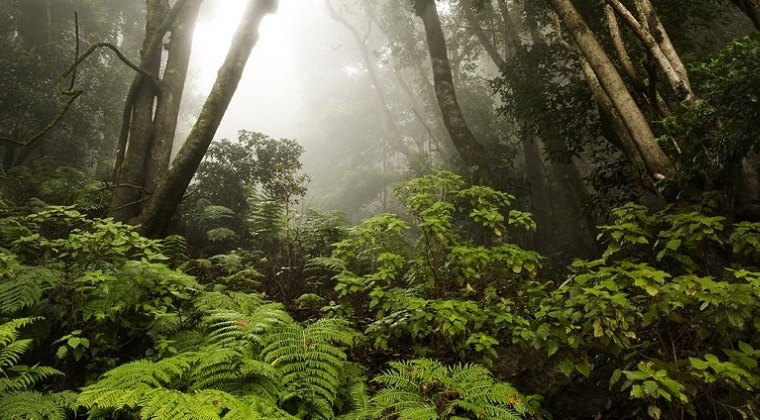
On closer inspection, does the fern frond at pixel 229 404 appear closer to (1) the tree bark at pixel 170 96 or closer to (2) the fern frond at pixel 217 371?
(2) the fern frond at pixel 217 371

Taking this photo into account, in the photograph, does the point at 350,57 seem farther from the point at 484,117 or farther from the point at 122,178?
the point at 122,178

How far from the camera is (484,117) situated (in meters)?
18.6

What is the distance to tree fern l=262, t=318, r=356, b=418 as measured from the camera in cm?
266

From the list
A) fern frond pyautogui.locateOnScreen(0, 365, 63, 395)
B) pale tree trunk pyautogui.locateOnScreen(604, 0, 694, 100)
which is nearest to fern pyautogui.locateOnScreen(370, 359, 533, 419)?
fern frond pyautogui.locateOnScreen(0, 365, 63, 395)

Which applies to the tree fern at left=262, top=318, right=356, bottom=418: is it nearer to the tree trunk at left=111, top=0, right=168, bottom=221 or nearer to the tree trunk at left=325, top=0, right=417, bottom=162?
the tree trunk at left=111, top=0, right=168, bottom=221

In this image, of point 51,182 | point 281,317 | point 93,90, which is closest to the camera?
point 281,317

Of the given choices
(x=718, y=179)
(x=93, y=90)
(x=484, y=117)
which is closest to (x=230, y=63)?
(x=718, y=179)

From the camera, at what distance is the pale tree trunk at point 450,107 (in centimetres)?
848

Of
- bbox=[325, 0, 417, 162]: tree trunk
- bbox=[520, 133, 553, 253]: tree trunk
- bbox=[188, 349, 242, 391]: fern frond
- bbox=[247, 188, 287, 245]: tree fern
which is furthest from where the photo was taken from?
bbox=[325, 0, 417, 162]: tree trunk

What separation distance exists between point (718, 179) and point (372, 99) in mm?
33194

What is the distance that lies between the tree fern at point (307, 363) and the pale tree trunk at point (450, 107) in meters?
5.87

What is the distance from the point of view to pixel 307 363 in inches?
113

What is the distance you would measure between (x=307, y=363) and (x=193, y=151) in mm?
4990

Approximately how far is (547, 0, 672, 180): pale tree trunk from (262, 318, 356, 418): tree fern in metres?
4.02
